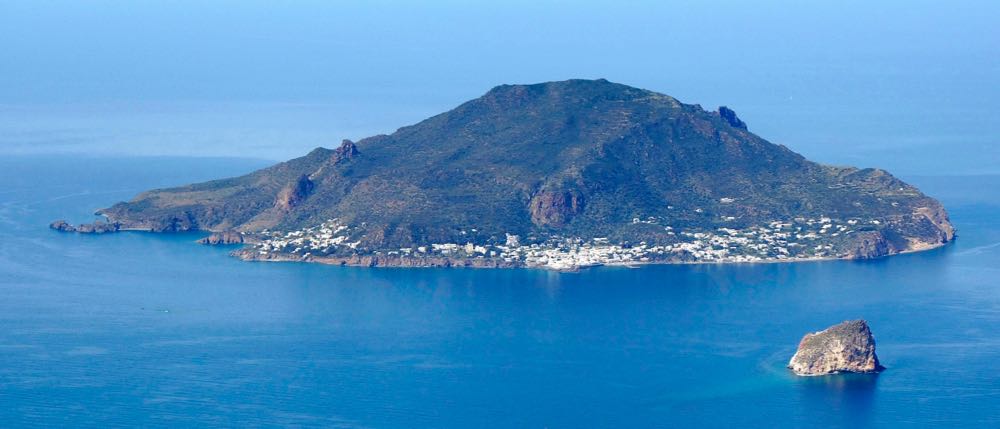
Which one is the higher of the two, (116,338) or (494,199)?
(494,199)

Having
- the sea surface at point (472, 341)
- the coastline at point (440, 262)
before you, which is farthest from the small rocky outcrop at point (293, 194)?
the coastline at point (440, 262)

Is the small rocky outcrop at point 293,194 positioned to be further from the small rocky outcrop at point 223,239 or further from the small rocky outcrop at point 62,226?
the small rocky outcrop at point 62,226

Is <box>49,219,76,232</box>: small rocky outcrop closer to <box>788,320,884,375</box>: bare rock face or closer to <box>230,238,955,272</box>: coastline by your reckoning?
<box>230,238,955,272</box>: coastline

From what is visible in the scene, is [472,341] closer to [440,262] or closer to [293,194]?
[440,262]

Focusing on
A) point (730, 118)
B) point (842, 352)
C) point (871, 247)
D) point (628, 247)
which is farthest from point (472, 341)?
point (730, 118)

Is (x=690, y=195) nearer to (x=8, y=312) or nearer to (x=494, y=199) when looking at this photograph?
(x=494, y=199)

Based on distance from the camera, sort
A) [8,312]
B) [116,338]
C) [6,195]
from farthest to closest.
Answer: [6,195] → [8,312] → [116,338]

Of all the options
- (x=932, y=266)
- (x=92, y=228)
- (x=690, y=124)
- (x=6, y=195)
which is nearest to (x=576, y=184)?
(x=690, y=124)

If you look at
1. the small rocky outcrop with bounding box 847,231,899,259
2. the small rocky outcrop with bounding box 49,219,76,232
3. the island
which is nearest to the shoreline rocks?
the island
